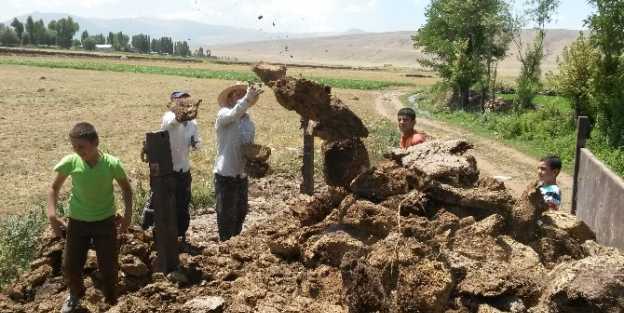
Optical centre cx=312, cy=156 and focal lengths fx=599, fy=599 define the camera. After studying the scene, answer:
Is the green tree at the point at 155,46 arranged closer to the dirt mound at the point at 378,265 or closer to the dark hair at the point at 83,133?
the dirt mound at the point at 378,265

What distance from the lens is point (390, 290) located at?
4.17 metres

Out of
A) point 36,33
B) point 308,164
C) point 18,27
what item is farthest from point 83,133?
point 36,33

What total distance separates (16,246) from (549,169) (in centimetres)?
583

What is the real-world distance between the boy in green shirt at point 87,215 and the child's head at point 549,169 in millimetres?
4241

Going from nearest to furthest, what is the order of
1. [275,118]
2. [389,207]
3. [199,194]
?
[389,207] → [199,194] → [275,118]

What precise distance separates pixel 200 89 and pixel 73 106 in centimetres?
1416

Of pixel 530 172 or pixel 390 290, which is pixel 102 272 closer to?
pixel 390 290

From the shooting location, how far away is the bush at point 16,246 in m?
A: 6.27

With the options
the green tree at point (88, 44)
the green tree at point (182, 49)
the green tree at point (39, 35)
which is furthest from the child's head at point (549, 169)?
the green tree at point (88, 44)

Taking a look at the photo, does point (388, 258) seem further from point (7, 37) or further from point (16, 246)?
point (7, 37)

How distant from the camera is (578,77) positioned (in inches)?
798

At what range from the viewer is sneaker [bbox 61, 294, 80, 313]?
464 centimetres

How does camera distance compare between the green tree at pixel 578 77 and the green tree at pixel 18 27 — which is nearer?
the green tree at pixel 578 77

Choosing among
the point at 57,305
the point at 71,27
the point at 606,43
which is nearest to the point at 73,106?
the point at 606,43
